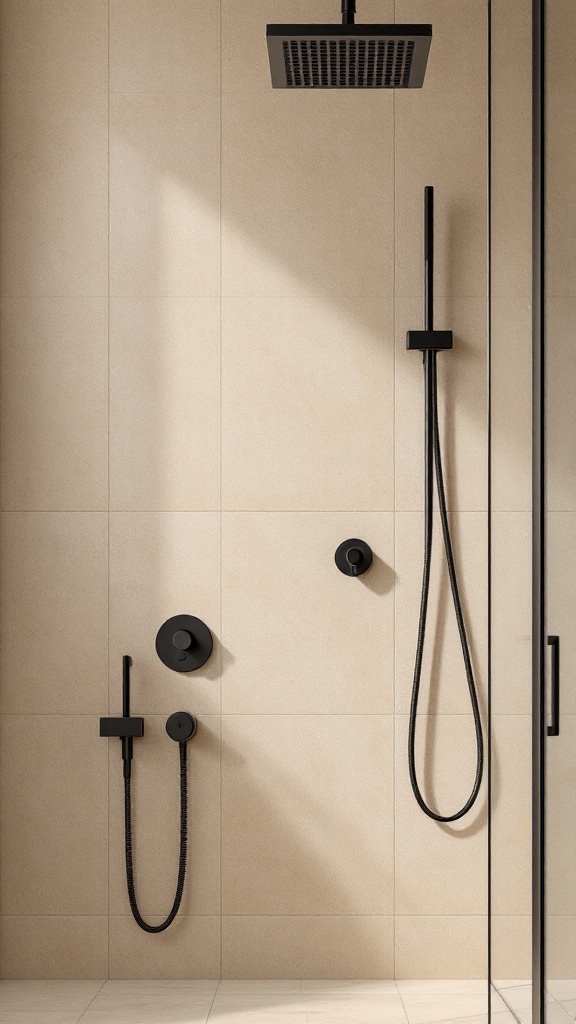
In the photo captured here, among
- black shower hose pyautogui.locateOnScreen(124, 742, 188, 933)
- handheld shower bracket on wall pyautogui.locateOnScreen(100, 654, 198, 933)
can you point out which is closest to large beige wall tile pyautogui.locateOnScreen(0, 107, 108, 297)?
handheld shower bracket on wall pyautogui.locateOnScreen(100, 654, 198, 933)

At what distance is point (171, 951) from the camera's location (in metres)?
2.28

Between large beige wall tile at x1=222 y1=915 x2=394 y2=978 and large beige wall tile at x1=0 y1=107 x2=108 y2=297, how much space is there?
1.59 metres

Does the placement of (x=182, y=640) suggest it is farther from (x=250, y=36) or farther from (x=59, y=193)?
(x=250, y=36)

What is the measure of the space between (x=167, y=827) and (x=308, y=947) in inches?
17.4

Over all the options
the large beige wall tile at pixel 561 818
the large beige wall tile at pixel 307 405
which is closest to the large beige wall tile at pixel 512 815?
the large beige wall tile at pixel 561 818

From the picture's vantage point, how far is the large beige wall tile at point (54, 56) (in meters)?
2.31

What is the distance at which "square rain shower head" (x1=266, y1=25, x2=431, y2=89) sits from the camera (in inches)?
64.3

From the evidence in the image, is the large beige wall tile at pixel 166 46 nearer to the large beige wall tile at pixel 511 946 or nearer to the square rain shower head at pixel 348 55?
the square rain shower head at pixel 348 55

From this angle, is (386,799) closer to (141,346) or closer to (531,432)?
(531,432)

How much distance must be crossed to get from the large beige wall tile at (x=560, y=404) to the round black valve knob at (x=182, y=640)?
40.7 inches

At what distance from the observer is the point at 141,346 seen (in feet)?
7.61

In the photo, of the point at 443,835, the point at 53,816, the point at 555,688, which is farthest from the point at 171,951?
the point at 555,688

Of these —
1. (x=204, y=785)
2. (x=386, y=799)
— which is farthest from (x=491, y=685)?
(x=204, y=785)

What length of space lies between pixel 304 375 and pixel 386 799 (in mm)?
1048
